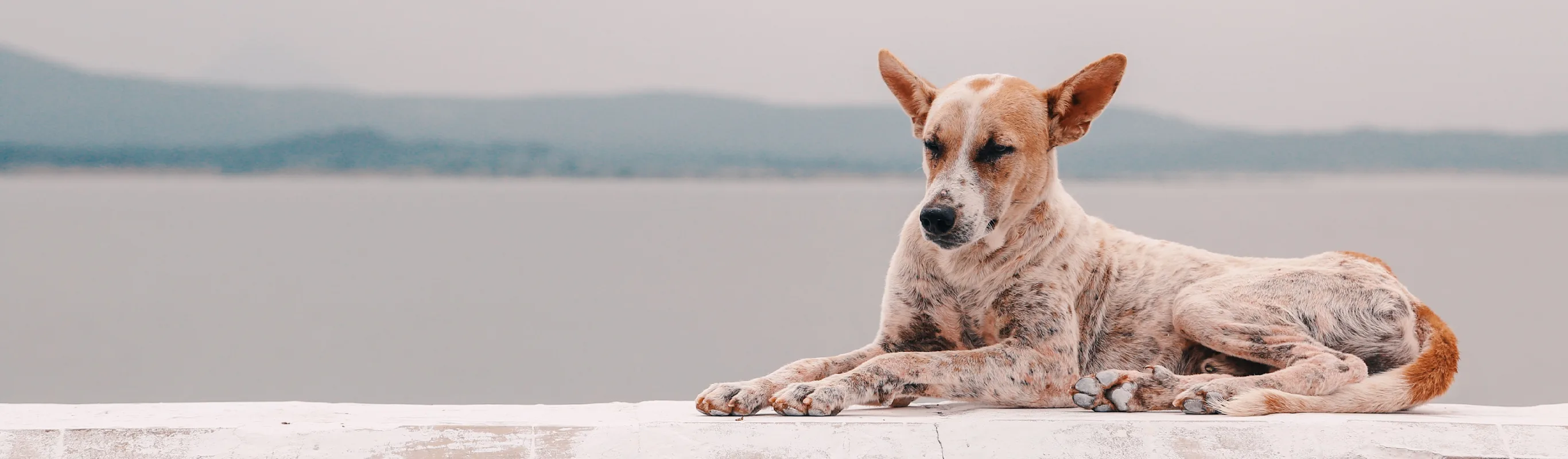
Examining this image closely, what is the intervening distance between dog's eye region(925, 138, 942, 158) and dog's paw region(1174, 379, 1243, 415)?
3.08ft

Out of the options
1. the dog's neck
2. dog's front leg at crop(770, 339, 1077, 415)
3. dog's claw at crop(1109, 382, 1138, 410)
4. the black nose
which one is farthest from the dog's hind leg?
the black nose


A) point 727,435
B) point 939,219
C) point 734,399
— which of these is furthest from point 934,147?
point 727,435

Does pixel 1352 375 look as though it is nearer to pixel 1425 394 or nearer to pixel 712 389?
pixel 1425 394

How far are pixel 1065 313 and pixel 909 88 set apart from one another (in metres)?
0.84

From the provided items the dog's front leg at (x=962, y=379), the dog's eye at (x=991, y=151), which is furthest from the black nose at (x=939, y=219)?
the dog's front leg at (x=962, y=379)

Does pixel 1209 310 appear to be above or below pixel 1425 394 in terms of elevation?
above

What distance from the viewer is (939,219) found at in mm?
3068

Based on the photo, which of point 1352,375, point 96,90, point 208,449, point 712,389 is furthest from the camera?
point 96,90

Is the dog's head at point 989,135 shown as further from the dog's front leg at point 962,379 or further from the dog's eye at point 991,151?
the dog's front leg at point 962,379

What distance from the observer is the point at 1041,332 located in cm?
338

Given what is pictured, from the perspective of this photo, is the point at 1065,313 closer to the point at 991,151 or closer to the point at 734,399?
the point at 991,151

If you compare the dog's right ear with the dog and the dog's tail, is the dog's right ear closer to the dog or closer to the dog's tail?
the dog

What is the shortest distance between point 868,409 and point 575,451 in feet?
3.44

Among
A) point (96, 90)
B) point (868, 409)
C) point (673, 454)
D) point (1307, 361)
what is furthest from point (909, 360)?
point (96, 90)
